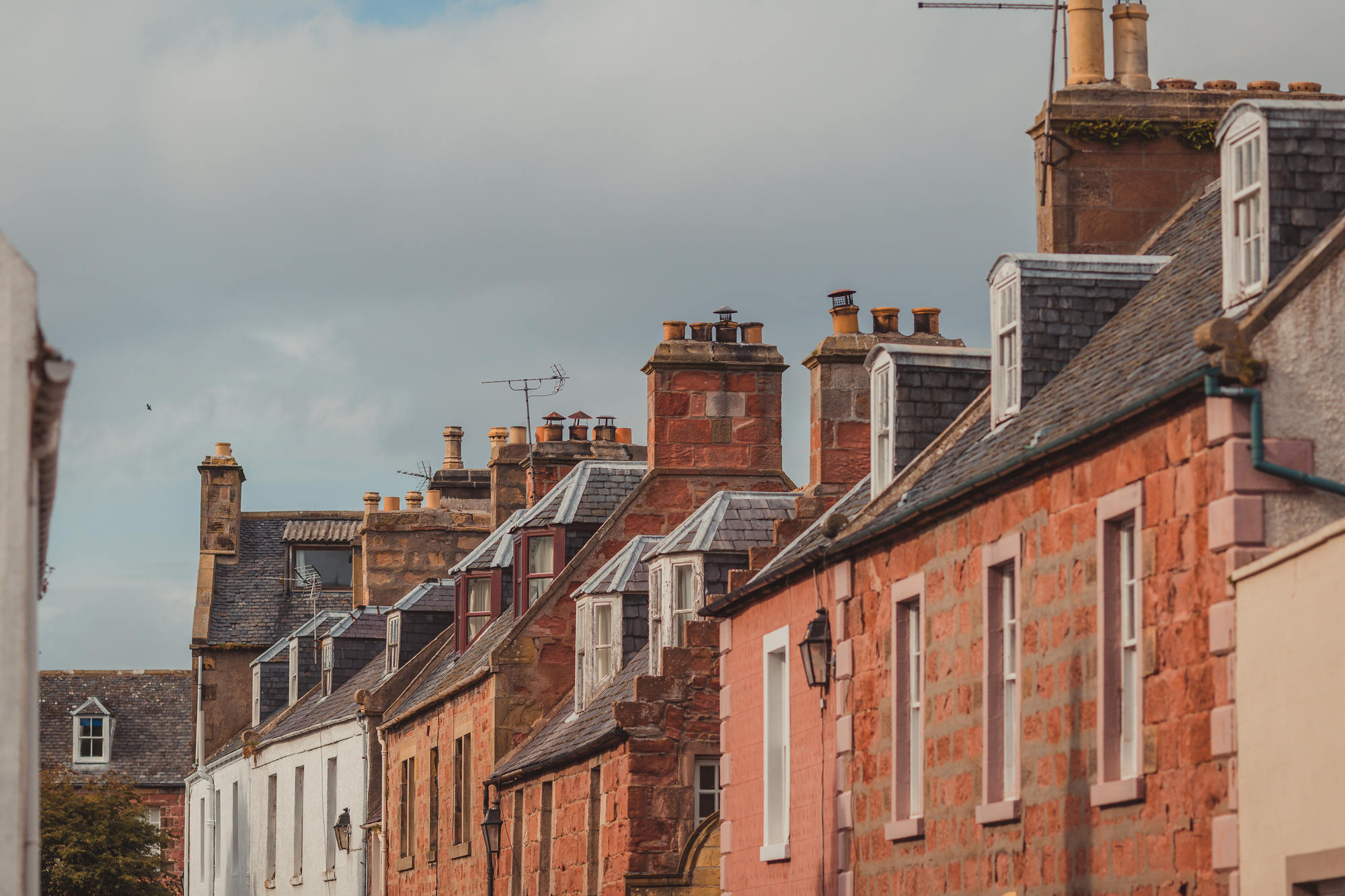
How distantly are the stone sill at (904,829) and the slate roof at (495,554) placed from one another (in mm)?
18065

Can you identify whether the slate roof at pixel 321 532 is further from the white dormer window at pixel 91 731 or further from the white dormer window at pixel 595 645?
the white dormer window at pixel 595 645

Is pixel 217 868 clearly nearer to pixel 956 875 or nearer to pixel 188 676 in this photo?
pixel 188 676

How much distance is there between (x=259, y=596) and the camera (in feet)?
199

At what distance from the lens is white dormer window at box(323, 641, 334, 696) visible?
48.2m

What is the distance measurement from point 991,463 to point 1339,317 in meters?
4.00

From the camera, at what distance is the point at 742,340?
31531 mm

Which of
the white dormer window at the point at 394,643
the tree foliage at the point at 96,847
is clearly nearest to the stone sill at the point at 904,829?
the white dormer window at the point at 394,643

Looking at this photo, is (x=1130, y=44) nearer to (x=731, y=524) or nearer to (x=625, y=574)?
(x=731, y=524)

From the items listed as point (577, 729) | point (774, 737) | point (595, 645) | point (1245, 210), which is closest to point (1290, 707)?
point (1245, 210)

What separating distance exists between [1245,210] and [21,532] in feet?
28.5

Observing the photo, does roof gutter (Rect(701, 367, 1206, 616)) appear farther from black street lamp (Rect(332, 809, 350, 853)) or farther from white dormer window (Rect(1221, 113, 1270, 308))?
black street lamp (Rect(332, 809, 350, 853))

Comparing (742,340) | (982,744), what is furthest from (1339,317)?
(742,340)

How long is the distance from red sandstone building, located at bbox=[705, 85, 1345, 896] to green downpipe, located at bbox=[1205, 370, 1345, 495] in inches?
0.6

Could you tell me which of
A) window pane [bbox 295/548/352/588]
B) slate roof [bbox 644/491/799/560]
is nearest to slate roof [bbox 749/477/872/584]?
slate roof [bbox 644/491/799/560]
